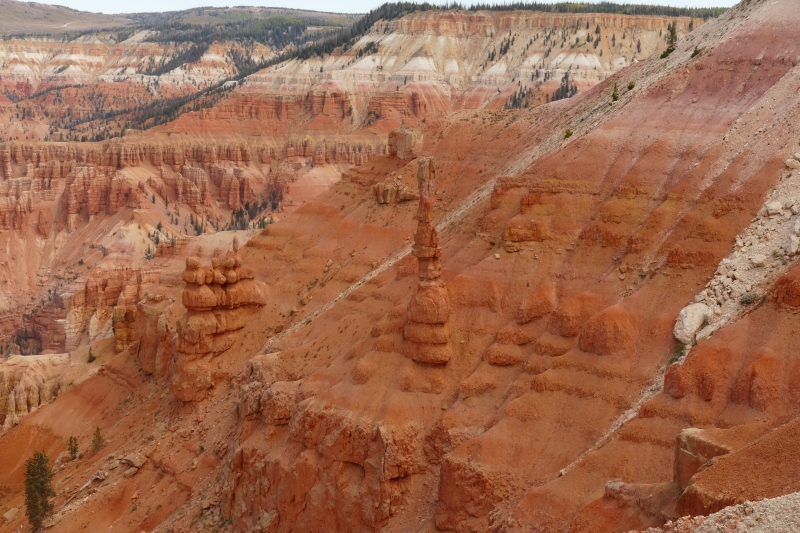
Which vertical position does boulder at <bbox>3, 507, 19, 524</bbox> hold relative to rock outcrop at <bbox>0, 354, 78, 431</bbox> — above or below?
below

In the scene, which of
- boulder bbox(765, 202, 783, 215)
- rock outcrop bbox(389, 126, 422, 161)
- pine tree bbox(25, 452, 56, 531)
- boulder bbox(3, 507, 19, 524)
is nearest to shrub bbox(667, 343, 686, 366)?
boulder bbox(765, 202, 783, 215)

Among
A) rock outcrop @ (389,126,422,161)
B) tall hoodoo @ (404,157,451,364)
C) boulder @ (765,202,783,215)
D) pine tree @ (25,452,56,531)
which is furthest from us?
rock outcrop @ (389,126,422,161)

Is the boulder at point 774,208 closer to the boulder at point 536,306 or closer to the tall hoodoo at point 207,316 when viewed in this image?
the boulder at point 536,306

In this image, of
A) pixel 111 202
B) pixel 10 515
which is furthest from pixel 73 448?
pixel 111 202

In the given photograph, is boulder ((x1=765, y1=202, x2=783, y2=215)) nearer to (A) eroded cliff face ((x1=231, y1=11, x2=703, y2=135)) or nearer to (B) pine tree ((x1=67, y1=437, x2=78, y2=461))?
(B) pine tree ((x1=67, y1=437, x2=78, y2=461))

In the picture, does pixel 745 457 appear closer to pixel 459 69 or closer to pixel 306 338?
pixel 306 338

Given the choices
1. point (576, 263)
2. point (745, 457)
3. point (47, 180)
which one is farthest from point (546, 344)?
point (47, 180)
